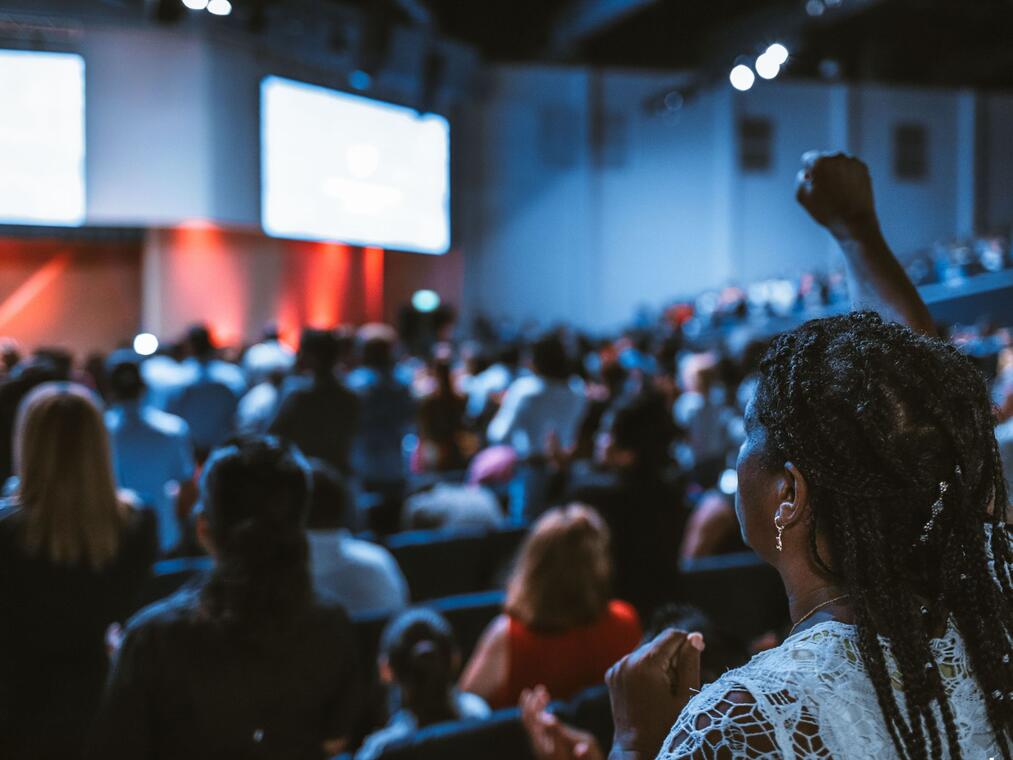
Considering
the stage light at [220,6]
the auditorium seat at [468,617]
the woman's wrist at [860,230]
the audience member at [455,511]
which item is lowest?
the auditorium seat at [468,617]

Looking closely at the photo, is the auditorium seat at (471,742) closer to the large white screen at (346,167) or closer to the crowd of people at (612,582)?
the crowd of people at (612,582)

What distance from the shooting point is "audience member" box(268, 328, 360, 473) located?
183 inches

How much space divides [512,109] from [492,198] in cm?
153

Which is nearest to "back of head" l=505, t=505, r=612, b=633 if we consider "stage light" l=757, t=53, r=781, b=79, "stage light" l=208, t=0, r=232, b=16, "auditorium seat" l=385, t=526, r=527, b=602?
"auditorium seat" l=385, t=526, r=527, b=602

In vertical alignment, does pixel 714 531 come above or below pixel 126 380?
below

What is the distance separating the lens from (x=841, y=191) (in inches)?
62.2

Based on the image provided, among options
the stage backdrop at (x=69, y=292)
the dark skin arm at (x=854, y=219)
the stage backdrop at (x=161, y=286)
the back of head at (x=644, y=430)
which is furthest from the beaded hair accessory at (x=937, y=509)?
the stage backdrop at (x=69, y=292)

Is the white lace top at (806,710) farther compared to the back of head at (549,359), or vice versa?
the back of head at (549,359)

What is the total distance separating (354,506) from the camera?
4.49 metres

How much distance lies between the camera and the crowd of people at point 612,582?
36.3 inches

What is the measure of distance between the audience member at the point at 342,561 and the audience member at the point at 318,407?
1.51 m

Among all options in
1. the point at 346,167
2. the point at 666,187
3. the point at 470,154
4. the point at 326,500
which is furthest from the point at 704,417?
the point at 666,187

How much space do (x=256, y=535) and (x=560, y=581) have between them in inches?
40.9

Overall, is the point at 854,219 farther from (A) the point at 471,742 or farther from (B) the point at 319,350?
(B) the point at 319,350
